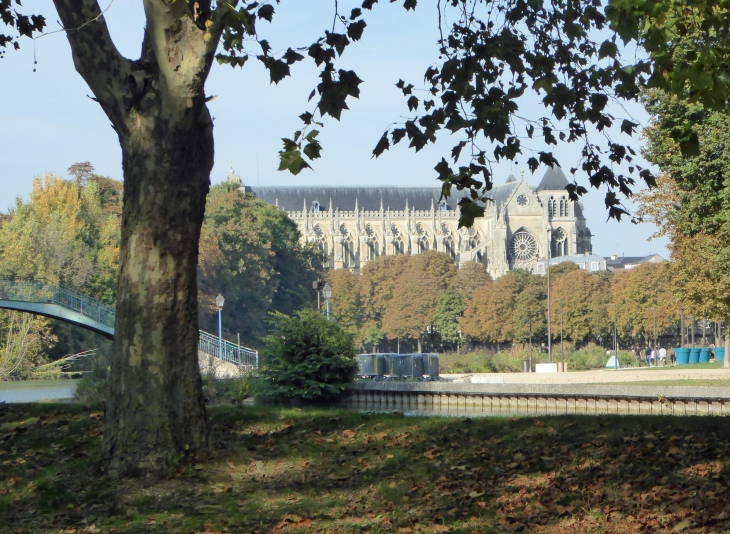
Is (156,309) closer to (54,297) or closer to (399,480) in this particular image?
(399,480)

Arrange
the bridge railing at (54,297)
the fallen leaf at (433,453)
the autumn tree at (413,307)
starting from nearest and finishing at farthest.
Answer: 1. the fallen leaf at (433,453)
2. the bridge railing at (54,297)
3. the autumn tree at (413,307)

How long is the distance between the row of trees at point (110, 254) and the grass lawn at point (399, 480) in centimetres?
3077

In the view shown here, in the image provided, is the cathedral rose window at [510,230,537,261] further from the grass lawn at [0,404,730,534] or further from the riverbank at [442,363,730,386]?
the grass lawn at [0,404,730,534]

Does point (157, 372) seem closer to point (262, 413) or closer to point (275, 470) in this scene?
point (275, 470)

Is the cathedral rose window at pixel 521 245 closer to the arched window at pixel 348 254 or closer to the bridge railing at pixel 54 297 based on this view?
the arched window at pixel 348 254

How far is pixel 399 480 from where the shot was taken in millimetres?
6902

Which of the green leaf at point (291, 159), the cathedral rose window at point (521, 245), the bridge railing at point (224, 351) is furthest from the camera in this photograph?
the cathedral rose window at point (521, 245)

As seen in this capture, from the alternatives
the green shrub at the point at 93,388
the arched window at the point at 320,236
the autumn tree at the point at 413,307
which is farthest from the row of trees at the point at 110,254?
the arched window at the point at 320,236

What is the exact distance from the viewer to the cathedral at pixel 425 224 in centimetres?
14550

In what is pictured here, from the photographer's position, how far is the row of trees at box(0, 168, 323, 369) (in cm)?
4272

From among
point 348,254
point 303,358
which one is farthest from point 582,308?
point 348,254

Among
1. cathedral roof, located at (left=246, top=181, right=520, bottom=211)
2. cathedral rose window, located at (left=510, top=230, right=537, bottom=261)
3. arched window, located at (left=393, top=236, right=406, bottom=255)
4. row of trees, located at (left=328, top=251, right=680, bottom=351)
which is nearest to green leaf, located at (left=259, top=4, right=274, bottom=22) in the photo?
row of trees, located at (left=328, top=251, right=680, bottom=351)

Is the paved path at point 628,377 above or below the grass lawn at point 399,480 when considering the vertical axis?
below

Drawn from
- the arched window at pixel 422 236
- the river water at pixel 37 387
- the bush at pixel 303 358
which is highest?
the arched window at pixel 422 236
